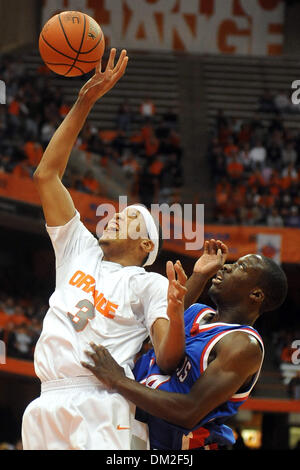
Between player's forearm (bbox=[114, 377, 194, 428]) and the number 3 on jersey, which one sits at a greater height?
the number 3 on jersey

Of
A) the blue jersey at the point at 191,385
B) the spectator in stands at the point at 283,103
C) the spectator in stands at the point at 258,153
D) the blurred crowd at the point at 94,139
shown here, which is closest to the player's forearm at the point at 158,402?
the blue jersey at the point at 191,385

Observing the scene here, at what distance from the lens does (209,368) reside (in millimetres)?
3424

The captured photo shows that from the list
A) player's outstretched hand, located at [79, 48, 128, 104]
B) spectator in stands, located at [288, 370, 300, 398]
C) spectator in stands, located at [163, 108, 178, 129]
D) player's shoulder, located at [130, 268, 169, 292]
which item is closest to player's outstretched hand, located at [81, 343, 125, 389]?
player's shoulder, located at [130, 268, 169, 292]

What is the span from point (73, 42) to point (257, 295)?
1765mm

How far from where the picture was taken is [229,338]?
3.52m

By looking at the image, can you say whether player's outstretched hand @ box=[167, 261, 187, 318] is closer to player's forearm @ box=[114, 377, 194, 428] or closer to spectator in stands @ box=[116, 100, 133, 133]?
player's forearm @ box=[114, 377, 194, 428]

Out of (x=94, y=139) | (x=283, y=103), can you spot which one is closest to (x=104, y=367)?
(x=94, y=139)

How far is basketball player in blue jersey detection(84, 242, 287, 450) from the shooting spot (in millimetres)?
3355

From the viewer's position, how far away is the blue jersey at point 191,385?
3.56m

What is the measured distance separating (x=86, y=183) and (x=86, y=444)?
34.2ft

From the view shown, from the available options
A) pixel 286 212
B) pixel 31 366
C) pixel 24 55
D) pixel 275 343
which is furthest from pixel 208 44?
pixel 31 366

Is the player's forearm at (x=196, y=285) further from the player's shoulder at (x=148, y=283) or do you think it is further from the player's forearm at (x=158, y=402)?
the player's forearm at (x=158, y=402)

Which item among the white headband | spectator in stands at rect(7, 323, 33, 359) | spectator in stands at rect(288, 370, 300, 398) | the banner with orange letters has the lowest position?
spectator in stands at rect(288, 370, 300, 398)
